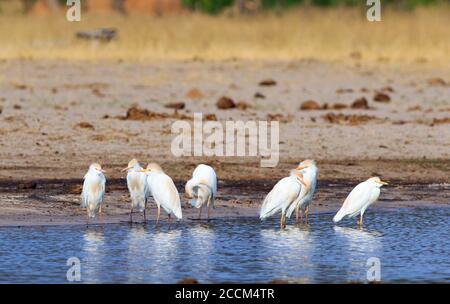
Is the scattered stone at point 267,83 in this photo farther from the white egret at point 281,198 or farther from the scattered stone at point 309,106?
the white egret at point 281,198

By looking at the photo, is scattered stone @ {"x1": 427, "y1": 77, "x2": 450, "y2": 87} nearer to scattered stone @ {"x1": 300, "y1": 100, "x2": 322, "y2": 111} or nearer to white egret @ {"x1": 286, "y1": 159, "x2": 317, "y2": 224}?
scattered stone @ {"x1": 300, "y1": 100, "x2": 322, "y2": 111}

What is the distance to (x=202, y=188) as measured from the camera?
1122cm

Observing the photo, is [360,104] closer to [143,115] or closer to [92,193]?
[143,115]

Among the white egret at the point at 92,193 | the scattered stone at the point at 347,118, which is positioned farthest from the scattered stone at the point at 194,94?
the white egret at the point at 92,193

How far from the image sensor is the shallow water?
9.18 meters

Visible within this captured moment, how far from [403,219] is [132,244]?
8.89 ft

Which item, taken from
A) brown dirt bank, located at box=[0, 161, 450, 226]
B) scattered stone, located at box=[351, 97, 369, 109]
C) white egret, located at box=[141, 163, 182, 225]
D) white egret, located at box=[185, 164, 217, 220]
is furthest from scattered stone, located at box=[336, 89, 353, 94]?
white egret, located at box=[141, 163, 182, 225]

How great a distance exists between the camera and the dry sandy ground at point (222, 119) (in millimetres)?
12562

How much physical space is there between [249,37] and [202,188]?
17.1m

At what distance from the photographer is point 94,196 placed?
10719 millimetres

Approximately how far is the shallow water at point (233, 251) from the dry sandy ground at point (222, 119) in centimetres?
62

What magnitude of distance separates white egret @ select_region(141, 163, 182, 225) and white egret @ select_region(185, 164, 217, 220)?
0.79 ft

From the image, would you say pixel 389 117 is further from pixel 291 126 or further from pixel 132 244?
pixel 132 244
